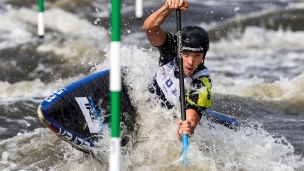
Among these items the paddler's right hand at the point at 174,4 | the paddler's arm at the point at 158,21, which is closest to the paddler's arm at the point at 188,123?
the paddler's arm at the point at 158,21

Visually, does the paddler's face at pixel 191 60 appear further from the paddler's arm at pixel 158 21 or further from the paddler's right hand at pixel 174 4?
the paddler's right hand at pixel 174 4

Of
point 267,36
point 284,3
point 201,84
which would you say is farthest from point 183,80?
point 284,3

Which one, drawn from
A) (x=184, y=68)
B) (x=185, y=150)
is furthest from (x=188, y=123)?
(x=184, y=68)

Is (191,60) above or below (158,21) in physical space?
below

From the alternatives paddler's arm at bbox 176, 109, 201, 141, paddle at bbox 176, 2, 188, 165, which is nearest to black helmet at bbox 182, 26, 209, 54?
paddle at bbox 176, 2, 188, 165

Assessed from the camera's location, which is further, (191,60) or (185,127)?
(191,60)

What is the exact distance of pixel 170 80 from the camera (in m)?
5.93

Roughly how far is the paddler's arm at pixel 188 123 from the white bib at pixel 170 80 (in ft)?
1.04

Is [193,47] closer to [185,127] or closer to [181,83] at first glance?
[181,83]

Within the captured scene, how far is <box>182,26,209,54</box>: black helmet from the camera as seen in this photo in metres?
5.70

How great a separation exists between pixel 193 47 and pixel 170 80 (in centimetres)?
43

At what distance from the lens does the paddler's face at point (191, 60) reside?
18.8ft

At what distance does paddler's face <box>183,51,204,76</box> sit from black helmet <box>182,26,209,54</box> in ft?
0.17

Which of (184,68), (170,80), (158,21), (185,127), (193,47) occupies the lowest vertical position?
(185,127)
